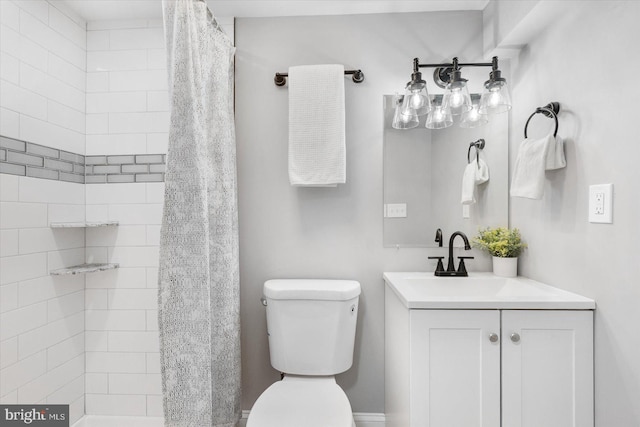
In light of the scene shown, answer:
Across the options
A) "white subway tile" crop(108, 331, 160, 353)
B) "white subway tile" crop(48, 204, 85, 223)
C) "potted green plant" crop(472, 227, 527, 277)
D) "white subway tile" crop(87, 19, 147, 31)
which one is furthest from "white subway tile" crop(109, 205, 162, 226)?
"potted green plant" crop(472, 227, 527, 277)

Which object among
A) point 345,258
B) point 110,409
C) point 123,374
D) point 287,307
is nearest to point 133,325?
point 123,374

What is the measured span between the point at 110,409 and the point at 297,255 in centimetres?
132

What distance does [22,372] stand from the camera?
1.52 metres

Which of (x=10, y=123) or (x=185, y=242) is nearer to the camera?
(x=185, y=242)

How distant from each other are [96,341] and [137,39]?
1663 mm

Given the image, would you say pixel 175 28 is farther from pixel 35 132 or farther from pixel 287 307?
pixel 287 307

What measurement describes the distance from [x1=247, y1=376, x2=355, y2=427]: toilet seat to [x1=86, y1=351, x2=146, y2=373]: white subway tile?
0.88 metres

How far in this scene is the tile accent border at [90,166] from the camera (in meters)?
1.60

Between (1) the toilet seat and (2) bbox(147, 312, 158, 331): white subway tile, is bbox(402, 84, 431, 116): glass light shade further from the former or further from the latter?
(2) bbox(147, 312, 158, 331): white subway tile

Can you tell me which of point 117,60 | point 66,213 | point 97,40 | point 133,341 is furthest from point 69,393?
point 97,40

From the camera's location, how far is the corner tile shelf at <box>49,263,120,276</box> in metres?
1.67

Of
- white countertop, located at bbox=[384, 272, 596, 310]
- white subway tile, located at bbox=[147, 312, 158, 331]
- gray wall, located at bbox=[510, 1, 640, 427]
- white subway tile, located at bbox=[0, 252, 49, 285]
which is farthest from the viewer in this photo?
white subway tile, located at bbox=[147, 312, 158, 331]

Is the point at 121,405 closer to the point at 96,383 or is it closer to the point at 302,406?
the point at 96,383

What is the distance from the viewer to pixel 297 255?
190cm
